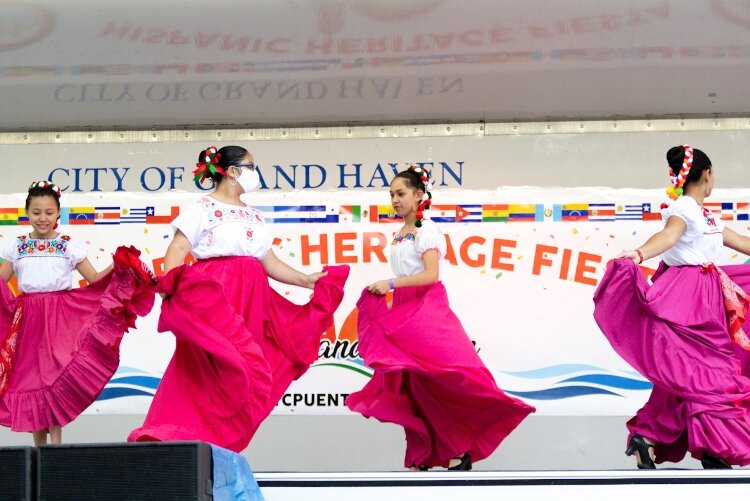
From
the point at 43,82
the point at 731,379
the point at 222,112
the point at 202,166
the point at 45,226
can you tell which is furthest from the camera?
the point at 222,112

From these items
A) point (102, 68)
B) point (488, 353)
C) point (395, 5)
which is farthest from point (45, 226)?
point (488, 353)

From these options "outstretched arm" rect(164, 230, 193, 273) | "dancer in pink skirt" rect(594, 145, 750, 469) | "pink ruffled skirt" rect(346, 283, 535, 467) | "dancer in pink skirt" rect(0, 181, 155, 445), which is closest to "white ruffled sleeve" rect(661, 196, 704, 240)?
"dancer in pink skirt" rect(594, 145, 750, 469)

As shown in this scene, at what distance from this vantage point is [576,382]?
22.0 ft

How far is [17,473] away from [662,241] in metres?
3.02

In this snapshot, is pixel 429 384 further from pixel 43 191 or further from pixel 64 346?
pixel 43 191

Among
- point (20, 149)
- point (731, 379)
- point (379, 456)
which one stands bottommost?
point (379, 456)

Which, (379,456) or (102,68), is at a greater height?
(102,68)

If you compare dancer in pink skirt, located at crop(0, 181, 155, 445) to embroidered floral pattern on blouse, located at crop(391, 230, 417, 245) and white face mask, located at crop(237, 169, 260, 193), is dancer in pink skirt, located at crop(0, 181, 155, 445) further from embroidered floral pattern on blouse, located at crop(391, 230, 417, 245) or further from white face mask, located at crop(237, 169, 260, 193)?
embroidered floral pattern on blouse, located at crop(391, 230, 417, 245)

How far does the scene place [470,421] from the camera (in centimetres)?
571

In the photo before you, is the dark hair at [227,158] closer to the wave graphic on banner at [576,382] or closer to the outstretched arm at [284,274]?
the outstretched arm at [284,274]

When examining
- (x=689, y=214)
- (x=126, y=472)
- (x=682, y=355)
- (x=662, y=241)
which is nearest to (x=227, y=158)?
(x=662, y=241)

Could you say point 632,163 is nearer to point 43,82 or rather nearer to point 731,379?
point 731,379

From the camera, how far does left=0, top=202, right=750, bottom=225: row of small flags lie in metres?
6.86

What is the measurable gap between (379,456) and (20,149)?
114 inches
